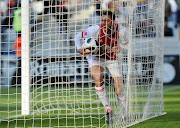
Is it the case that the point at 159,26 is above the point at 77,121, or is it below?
above

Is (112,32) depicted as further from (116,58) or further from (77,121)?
(77,121)

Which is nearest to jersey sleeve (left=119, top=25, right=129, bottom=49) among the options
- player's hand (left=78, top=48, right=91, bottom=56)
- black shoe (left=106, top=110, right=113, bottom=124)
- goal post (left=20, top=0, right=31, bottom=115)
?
player's hand (left=78, top=48, right=91, bottom=56)

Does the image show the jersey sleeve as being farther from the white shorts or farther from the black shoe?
the black shoe

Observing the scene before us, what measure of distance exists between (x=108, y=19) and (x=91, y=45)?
442mm

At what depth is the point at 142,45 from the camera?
6.60 m

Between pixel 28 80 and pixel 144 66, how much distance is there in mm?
1875

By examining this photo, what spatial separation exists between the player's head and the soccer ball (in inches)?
10.6

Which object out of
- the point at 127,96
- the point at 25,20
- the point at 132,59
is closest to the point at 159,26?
the point at 132,59

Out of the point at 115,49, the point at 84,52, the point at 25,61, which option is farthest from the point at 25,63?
the point at 115,49

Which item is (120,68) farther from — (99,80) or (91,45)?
Result: (91,45)

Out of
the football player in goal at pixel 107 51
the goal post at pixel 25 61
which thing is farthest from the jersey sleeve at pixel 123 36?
the goal post at pixel 25 61

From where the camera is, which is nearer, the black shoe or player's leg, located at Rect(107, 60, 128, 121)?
the black shoe

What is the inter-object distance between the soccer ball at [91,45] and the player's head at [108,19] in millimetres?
270

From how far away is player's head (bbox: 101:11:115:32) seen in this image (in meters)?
5.65
